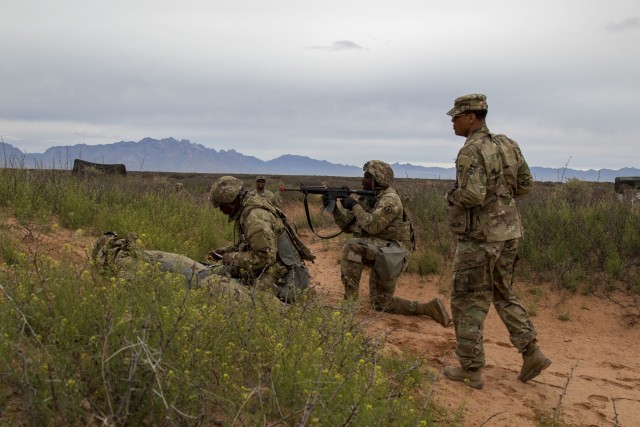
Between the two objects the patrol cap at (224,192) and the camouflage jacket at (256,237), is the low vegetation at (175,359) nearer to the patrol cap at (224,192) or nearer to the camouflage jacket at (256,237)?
the camouflage jacket at (256,237)

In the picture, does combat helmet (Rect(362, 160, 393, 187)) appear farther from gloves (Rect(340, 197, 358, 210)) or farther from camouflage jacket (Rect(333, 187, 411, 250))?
gloves (Rect(340, 197, 358, 210))

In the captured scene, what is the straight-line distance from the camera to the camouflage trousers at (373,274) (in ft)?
21.1

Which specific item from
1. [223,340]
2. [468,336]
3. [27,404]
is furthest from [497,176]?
[27,404]

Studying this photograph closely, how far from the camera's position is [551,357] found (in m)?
5.70

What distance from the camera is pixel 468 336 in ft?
14.1

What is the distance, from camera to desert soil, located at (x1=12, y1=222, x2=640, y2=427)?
157 inches

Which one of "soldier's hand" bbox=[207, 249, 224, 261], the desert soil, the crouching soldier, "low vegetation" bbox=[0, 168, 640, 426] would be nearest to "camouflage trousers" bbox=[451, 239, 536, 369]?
the desert soil

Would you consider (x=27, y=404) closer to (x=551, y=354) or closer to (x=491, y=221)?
(x=491, y=221)

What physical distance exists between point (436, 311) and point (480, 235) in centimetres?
229

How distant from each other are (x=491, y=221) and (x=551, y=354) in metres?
2.50

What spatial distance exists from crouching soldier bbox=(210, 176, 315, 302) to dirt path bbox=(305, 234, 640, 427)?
110 cm

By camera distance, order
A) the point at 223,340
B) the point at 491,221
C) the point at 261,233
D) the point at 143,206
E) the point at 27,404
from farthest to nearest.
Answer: the point at 143,206 → the point at 261,233 → the point at 491,221 → the point at 223,340 → the point at 27,404

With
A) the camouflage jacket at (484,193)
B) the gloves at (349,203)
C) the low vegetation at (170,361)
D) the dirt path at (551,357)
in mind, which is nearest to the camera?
the low vegetation at (170,361)

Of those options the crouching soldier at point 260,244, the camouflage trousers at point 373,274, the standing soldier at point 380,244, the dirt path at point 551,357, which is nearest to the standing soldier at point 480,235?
the dirt path at point 551,357
